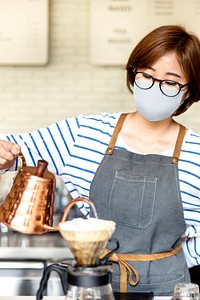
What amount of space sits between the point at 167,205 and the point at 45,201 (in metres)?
0.63

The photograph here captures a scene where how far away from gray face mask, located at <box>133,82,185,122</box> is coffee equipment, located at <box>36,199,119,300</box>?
28.0 inches

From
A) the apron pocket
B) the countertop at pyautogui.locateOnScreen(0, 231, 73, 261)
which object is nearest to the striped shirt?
the apron pocket

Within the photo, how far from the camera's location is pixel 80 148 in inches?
93.2

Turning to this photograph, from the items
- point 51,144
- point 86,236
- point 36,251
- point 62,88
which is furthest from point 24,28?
point 86,236

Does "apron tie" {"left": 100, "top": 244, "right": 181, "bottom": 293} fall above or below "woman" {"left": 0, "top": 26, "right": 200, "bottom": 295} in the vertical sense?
below

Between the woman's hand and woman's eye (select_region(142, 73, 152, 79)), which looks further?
woman's eye (select_region(142, 73, 152, 79))

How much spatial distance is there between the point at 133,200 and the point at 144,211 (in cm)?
5

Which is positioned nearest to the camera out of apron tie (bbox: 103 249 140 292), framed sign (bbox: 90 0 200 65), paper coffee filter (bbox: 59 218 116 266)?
paper coffee filter (bbox: 59 218 116 266)

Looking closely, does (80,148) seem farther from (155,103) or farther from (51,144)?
(155,103)

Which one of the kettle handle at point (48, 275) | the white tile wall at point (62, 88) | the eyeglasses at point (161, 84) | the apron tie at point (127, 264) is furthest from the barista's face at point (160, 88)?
the white tile wall at point (62, 88)

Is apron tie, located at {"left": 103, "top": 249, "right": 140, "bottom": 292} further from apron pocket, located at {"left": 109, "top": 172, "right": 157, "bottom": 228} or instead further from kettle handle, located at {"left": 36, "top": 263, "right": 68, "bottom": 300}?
kettle handle, located at {"left": 36, "top": 263, "right": 68, "bottom": 300}

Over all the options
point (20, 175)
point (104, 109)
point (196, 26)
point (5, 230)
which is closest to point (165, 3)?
point (196, 26)

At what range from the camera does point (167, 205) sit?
2.27 m

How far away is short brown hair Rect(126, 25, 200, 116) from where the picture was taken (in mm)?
2244
